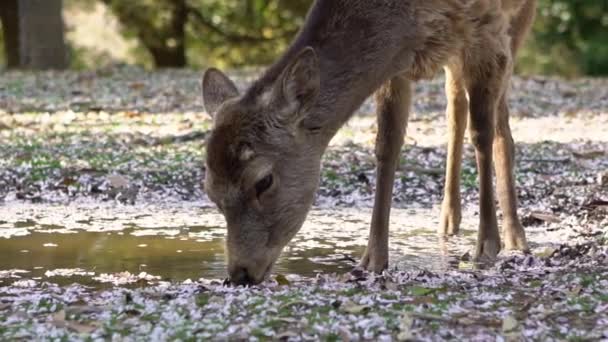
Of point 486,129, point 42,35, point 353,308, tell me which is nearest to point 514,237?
point 486,129

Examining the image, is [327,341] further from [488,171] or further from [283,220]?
[488,171]

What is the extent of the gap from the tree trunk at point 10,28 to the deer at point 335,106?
60.0 feet

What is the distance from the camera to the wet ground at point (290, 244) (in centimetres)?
→ 491

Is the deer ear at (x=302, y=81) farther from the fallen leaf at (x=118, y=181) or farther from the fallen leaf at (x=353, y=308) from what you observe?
the fallen leaf at (x=118, y=181)

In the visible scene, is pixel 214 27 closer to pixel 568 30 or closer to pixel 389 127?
pixel 568 30

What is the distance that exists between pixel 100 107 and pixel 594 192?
7.41 meters

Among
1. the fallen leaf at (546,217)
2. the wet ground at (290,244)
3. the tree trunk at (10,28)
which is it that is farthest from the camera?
the tree trunk at (10,28)

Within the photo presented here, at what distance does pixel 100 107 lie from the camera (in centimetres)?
1467

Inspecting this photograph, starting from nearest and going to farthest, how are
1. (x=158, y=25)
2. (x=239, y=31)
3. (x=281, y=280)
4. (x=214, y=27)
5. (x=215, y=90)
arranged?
1. (x=281, y=280)
2. (x=215, y=90)
3. (x=158, y=25)
4. (x=214, y=27)
5. (x=239, y=31)

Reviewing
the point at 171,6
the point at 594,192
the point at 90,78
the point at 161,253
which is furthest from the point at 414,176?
the point at 171,6

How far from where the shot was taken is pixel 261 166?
5.95 meters

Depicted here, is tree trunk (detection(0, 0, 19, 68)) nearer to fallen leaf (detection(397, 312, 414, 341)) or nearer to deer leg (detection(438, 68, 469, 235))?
deer leg (detection(438, 68, 469, 235))

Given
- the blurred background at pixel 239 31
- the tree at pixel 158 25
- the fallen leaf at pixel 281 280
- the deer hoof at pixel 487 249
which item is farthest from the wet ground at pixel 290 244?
the tree at pixel 158 25

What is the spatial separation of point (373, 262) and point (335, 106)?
3.35ft
